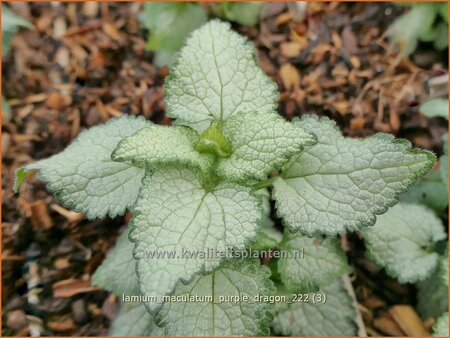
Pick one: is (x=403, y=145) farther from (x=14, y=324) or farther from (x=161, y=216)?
(x=14, y=324)

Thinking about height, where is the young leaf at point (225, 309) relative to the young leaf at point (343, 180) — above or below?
below

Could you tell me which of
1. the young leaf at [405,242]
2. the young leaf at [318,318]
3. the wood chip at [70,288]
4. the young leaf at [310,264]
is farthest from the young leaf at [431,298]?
the wood chip at [70,288]

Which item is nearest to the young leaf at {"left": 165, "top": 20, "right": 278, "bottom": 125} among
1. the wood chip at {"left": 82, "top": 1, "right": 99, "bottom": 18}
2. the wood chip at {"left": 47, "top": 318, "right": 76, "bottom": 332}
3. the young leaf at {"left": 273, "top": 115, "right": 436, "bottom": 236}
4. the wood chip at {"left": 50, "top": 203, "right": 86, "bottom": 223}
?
the young leaf at {"left": 273, "top": 115, "right": 436, "bottom": 236}

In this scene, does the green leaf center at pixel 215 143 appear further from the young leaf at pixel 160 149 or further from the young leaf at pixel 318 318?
the young leaf at pixel 318 318

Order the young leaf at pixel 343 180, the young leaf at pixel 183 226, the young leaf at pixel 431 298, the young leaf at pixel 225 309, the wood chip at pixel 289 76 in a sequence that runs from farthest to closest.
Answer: the wood chip at pixel 289 76 < the young leaf at pixel 431 298 < the young leaf at pixel 225 309 < the young leaf at pixel 343 180 < the young leaf at pixel 183 226

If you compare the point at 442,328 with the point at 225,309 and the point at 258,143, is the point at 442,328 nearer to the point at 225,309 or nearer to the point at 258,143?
the point at 225,309

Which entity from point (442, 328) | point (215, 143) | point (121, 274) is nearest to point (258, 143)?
point (215, 143)

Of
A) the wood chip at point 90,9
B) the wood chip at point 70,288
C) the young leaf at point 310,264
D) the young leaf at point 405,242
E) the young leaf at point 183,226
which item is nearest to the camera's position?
the young leaf at point 183,226

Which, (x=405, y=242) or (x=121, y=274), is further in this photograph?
(x=405, y=242)

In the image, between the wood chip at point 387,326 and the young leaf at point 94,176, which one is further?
the wood chip at point 387,326
